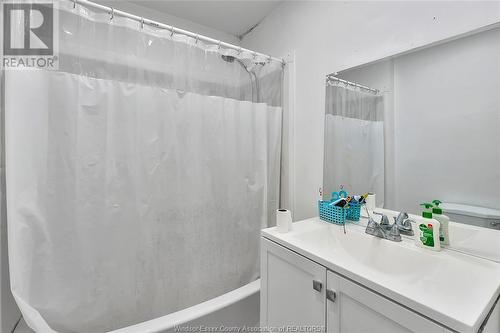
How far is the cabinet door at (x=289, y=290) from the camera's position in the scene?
2.81 ft

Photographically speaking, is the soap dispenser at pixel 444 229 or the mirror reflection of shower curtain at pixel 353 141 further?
the mirror reflection of shower curtain at pixel 353 141

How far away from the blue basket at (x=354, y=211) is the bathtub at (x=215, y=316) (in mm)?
727

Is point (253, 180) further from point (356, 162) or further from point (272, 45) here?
point (272, 45)

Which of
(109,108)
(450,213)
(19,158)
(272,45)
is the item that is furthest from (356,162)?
(19,158)

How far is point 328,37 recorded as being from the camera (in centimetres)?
141

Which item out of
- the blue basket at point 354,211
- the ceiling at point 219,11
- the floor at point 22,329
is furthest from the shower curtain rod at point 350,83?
the floor at point 22,329

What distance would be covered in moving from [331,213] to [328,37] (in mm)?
1071

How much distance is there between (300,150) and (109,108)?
120cm

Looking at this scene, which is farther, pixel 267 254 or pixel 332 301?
pixel 267 254

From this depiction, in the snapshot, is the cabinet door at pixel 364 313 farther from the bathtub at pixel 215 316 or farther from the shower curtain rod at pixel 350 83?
the shower curtain rod at pixel 350 83

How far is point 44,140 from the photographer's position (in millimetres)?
1010

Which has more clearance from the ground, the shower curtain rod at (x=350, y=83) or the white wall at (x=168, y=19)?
the white wall at (x=168, y=19)

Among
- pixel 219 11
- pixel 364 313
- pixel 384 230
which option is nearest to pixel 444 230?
pixel 384 230

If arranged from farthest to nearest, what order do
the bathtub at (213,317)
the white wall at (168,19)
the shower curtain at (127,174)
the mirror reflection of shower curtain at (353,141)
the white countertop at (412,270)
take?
the white wall at (168,19) → the mirror reflection of shower curtain at (353,141) → the bathtub at (213,317) → the shower curtain at (127,174) → the white countertop at (412,270)
